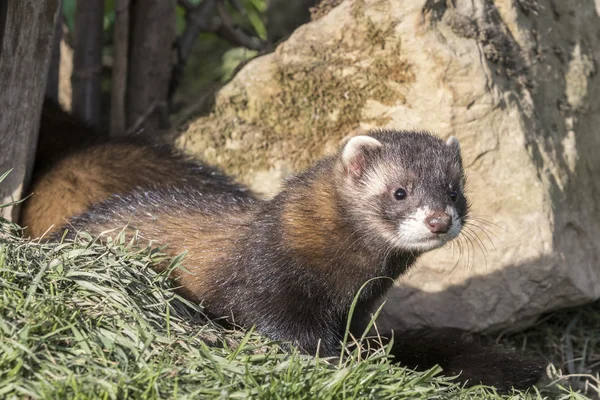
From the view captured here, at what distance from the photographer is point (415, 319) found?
594 centimetres

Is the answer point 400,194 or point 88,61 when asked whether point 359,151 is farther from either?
point 88,61

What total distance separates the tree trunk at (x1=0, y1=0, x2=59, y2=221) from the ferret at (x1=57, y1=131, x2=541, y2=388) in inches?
60.8

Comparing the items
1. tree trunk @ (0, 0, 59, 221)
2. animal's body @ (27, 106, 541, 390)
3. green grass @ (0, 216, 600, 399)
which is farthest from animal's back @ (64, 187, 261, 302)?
tree trunk @ (0, 0, 59, 221)

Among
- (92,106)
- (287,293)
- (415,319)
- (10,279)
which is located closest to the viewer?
(10,279)

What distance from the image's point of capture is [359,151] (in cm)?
463

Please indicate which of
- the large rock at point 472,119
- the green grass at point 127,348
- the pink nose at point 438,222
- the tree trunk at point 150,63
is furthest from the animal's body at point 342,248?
the tree trunk at point 150,63

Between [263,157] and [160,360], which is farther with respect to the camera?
[263,157]

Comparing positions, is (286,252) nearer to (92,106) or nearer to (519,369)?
(519,369)

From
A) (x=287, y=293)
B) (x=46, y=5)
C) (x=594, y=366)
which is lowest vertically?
(x=594, y=366)

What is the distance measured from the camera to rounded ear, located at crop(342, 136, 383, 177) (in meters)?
4.62

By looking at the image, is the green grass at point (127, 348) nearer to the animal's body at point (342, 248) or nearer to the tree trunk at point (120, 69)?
the animal's body at point (342, 248)

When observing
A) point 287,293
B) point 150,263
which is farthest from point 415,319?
point 150,263

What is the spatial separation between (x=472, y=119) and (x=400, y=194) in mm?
1804

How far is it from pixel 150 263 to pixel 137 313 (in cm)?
70
